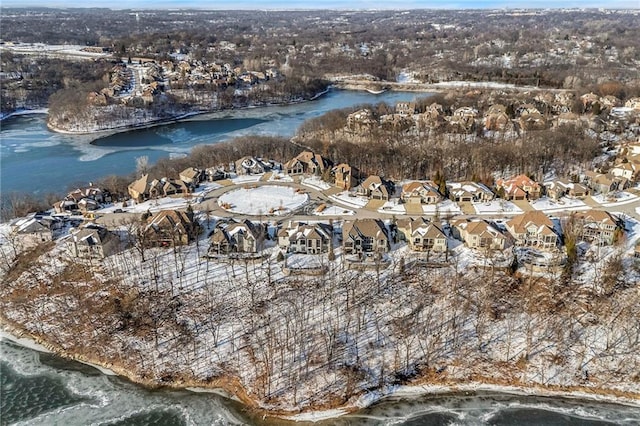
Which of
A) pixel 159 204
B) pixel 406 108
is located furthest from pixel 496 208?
pixel 406 108

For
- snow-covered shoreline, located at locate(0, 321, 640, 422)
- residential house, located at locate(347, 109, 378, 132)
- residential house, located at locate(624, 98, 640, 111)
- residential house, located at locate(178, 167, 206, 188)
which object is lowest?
snow-covered shoreline, located at locate(0, 321, 640, 422)

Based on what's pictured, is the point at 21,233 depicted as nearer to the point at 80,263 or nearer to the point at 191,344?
the point at 80,263

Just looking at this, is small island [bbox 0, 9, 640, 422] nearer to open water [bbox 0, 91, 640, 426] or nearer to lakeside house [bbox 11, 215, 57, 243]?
lakeside house [bbox 11, 215, 57, 243]

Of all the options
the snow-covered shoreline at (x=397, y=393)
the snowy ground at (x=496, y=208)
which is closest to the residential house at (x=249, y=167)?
the snowy ground at (x=496, y=208)

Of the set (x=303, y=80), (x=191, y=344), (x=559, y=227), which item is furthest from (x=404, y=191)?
(x=303, y=80)

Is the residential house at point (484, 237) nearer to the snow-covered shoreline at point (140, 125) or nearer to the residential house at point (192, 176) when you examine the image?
the residential house at point (192, 176)

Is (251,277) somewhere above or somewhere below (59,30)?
below

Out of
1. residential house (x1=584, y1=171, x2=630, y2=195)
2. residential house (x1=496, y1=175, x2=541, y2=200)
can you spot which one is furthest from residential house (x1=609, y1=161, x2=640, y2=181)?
residential house (x1=496, y1=175, x2=541, y2=200)
